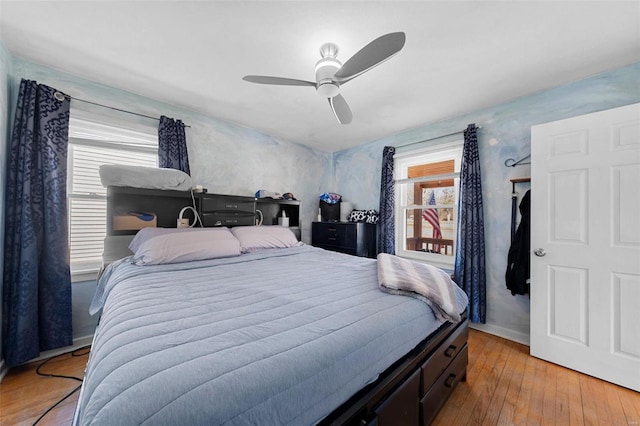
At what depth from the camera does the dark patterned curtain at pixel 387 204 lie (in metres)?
3.36

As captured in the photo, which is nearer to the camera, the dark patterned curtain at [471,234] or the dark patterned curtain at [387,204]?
the dark patterned curtain at [471,234]

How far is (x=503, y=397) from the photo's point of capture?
1.61m

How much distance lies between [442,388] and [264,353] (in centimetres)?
129

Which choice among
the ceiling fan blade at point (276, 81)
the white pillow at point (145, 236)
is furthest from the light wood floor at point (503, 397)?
the ceiling fan blade at point (276, 81)

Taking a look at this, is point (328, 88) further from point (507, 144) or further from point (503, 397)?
point (503, 397)

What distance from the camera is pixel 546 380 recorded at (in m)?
1.79

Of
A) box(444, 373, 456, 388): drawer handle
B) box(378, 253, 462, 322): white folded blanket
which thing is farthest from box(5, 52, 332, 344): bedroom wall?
box(444, 373, 456, 388): drawer handle

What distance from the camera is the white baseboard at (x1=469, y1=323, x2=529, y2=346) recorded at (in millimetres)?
2319

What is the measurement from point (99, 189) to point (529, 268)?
4173 mm

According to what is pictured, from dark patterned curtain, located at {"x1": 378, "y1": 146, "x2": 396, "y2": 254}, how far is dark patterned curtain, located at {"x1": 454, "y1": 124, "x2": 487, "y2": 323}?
0.85 metres

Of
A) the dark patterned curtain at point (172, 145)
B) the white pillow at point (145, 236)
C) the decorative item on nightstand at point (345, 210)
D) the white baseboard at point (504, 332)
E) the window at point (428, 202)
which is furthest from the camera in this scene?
the decorative item on nightstand at point (345, 210)

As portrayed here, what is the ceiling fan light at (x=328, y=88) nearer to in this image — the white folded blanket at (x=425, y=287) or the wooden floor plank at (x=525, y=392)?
the white folded blanket at (x=425, y=287)

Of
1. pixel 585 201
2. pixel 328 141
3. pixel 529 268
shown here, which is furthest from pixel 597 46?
pixel 328 141

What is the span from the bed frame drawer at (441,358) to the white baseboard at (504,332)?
3.97ft
